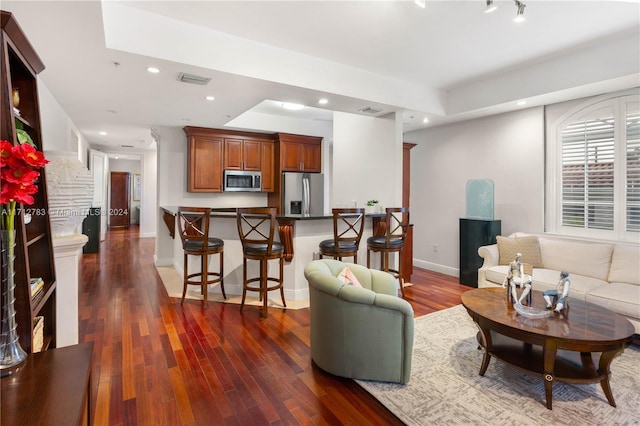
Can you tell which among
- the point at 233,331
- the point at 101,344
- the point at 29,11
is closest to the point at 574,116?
the point at 233,331

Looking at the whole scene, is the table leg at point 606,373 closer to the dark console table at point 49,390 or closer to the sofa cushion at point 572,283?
the sofa cushion at point 572,283

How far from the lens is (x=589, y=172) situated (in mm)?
3973

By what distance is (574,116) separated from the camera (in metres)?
4.06

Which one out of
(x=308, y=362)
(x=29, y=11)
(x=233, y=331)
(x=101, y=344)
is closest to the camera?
(x=29, y=11)

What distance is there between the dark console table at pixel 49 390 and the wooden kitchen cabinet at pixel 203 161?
481cm

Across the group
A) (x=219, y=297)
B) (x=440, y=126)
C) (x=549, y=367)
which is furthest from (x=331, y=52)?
(x=549, y=367)

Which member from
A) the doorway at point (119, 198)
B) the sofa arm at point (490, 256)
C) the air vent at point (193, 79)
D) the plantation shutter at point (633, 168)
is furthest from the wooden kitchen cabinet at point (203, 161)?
the doorway at point (119, 198)

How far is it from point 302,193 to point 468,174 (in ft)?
9.81

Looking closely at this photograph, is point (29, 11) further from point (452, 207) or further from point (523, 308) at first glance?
point (452, 207)

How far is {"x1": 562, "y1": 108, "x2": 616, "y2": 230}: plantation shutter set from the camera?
12.5 ft

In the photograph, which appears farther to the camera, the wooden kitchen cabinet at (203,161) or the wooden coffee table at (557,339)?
the wooden kitchen cabinet at (203,161)

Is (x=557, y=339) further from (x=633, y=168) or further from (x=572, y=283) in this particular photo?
(x=633, y=168)

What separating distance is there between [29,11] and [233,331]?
9.20 ft

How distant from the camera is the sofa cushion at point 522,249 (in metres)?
3.95
